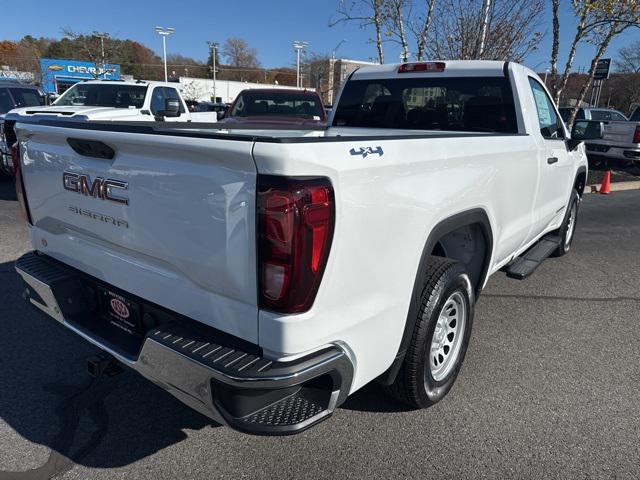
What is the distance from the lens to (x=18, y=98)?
11727 millimetres

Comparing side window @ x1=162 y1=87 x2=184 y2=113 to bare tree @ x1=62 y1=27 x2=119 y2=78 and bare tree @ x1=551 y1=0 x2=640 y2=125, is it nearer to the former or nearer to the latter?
bare tree @ x1=551 y1=0 x2=640 y2=125

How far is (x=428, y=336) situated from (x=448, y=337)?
1.65ft

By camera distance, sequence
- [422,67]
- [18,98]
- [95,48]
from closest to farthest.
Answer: [422,67] → [18,98] → [95,48]

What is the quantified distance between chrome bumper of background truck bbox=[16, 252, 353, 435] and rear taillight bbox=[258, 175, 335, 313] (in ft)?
0.78

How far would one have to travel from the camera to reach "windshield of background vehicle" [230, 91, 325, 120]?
912 cm

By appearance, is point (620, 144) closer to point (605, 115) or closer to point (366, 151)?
point (605, 115)

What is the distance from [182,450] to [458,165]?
206 centimetres

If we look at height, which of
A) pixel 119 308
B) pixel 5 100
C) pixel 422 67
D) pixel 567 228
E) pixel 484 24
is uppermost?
pixel 484 24

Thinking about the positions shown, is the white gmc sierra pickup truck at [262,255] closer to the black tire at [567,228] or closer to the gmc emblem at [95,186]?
the gmc emblem at [95,186]

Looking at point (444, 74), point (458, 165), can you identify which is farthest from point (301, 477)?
point (444, 74)

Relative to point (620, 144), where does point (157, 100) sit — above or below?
above

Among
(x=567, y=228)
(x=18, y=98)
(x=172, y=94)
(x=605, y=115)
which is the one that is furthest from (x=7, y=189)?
(x=605, y=115)

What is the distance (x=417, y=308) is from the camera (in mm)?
2455

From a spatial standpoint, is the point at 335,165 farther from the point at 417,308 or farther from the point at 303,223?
the point at 417,308
